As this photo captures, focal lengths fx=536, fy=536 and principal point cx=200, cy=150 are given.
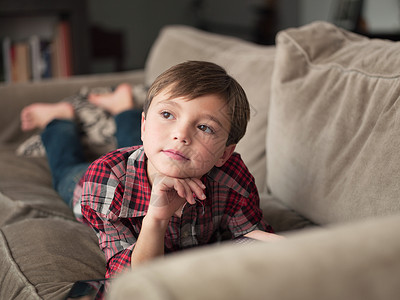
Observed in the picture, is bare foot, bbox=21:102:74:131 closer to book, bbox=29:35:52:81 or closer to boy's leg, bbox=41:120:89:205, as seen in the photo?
boy's leg, bbox=41:120:89:205

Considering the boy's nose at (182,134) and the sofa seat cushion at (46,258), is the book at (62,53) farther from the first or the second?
the boy's nose at (182,134)

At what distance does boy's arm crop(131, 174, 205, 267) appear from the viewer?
0.82 meters

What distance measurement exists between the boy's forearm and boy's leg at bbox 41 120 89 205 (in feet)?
1.98

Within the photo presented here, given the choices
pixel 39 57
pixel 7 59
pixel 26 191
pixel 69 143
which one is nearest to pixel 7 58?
pixel 7 59

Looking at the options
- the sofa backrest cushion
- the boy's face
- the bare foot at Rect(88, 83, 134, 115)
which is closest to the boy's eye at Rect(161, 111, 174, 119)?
the boy's face

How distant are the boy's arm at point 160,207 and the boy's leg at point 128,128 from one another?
72cm

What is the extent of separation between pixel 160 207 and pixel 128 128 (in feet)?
2.70

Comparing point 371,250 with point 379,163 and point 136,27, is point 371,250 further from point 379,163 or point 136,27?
point 136,27

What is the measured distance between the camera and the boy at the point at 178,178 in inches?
31.7

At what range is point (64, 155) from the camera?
161cm

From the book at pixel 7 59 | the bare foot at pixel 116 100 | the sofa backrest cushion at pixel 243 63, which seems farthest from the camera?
the book at pixel 7 59

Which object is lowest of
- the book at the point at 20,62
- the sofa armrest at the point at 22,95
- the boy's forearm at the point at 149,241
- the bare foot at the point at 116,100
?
the book at the point at 20,62

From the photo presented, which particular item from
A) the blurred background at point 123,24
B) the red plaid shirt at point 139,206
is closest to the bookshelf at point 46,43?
the blurred background at point 123,24

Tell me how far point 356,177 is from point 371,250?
569mm
